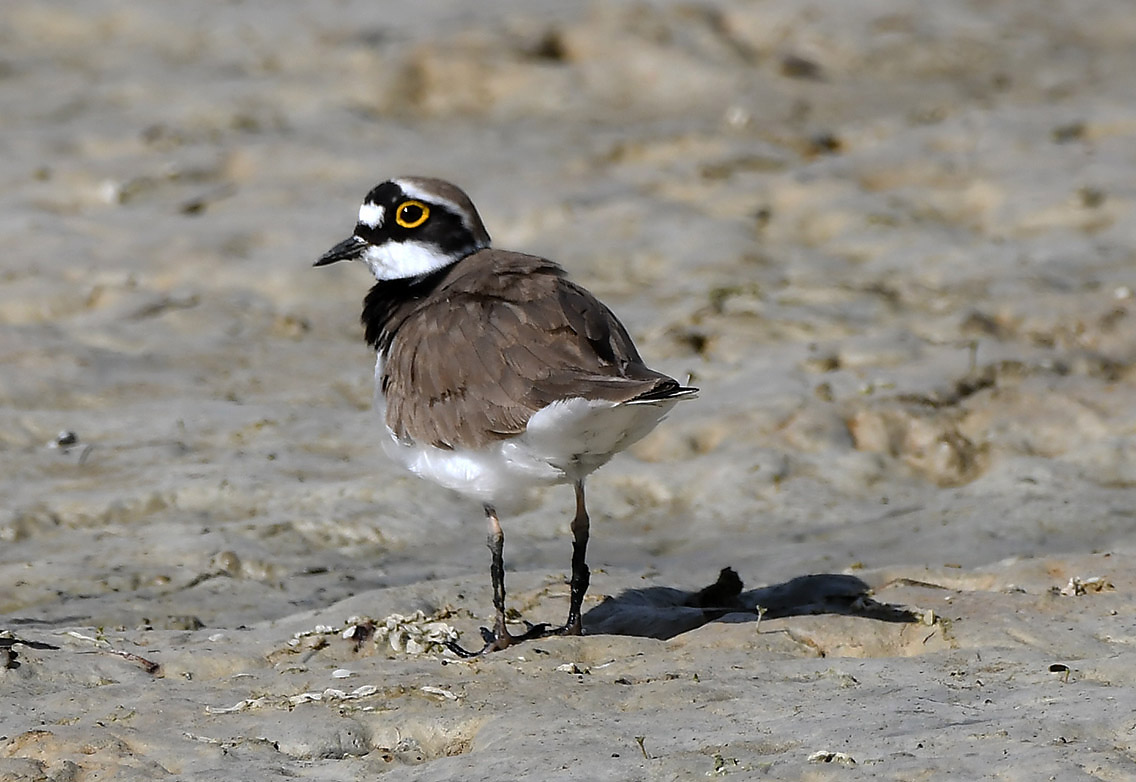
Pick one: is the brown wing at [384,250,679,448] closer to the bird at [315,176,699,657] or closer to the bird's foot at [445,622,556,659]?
the bird at [315,176,699,657]

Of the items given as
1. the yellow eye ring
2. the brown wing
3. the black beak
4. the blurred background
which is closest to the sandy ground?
the blurred background

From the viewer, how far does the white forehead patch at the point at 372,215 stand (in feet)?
24.4

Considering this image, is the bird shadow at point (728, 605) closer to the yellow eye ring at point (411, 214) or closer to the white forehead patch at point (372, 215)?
the yellow eye ring at point (411, 214)

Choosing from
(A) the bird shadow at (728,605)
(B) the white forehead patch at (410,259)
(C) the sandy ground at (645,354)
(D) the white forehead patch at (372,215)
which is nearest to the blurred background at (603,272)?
(C) the sandy ground at (645,354)

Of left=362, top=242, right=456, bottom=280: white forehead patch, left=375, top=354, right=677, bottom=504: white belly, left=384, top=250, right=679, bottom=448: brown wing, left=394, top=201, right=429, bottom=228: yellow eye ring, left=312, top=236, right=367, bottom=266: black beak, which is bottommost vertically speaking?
left=375, top=354, right=677, bottom=504: white belly

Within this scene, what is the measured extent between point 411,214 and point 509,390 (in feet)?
5.16

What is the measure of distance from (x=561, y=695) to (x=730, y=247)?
260 inches

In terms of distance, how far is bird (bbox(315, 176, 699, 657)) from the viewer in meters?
5.89

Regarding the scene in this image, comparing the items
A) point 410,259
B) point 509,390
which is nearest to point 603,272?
point 410,259

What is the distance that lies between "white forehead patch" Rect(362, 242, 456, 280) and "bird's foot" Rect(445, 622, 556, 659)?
182 cm

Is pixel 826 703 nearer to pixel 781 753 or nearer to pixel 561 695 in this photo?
pixel 781 753

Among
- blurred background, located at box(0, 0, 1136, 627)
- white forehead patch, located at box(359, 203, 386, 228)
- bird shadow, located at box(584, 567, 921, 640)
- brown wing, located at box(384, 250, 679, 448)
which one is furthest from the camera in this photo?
blurred background, located at box(0, 0, 1136, 627)

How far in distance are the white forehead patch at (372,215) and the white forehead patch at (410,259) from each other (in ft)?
0.36

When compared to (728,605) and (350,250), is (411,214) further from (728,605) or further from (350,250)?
(728,605)
